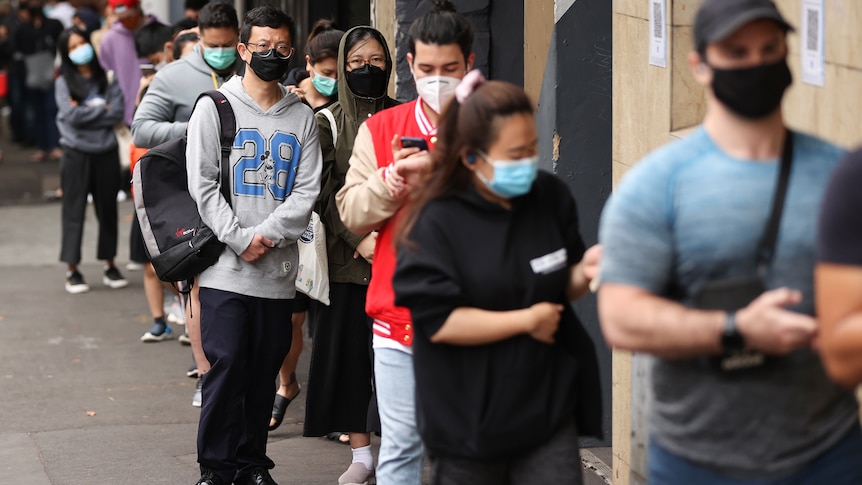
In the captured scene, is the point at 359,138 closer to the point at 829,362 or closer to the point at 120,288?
the point at 829,362

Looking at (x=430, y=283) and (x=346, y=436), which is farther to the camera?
(x=346, y=436)

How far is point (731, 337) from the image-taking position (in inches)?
110

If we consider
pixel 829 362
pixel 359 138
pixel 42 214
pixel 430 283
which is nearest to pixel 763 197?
pixel 829 362

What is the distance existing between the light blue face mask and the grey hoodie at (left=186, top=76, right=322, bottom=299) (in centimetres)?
85

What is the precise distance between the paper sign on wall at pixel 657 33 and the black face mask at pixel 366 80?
131cm

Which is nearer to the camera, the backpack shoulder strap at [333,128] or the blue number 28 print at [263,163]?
the blue number 28 print at [263,163]

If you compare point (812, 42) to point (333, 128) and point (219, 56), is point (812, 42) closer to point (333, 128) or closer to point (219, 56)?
point (333, 128)

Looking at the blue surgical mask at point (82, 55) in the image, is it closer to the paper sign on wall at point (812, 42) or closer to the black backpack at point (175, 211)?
the black backpack at point (175, 211)

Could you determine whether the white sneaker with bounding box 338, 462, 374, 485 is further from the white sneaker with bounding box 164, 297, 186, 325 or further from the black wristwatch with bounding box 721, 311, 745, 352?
the white sneaker with bounding box 164, 297, 186, 325

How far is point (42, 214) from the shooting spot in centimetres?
1471

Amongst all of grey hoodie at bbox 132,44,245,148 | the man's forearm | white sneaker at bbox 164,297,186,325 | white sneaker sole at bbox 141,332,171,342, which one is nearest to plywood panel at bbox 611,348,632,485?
the man's forearm

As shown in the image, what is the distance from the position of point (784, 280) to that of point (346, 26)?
7568mm

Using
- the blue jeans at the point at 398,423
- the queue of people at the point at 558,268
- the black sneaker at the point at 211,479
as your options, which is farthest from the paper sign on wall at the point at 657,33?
the black sneaker at the point at 211,479

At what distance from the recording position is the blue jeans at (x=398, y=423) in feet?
14.5
